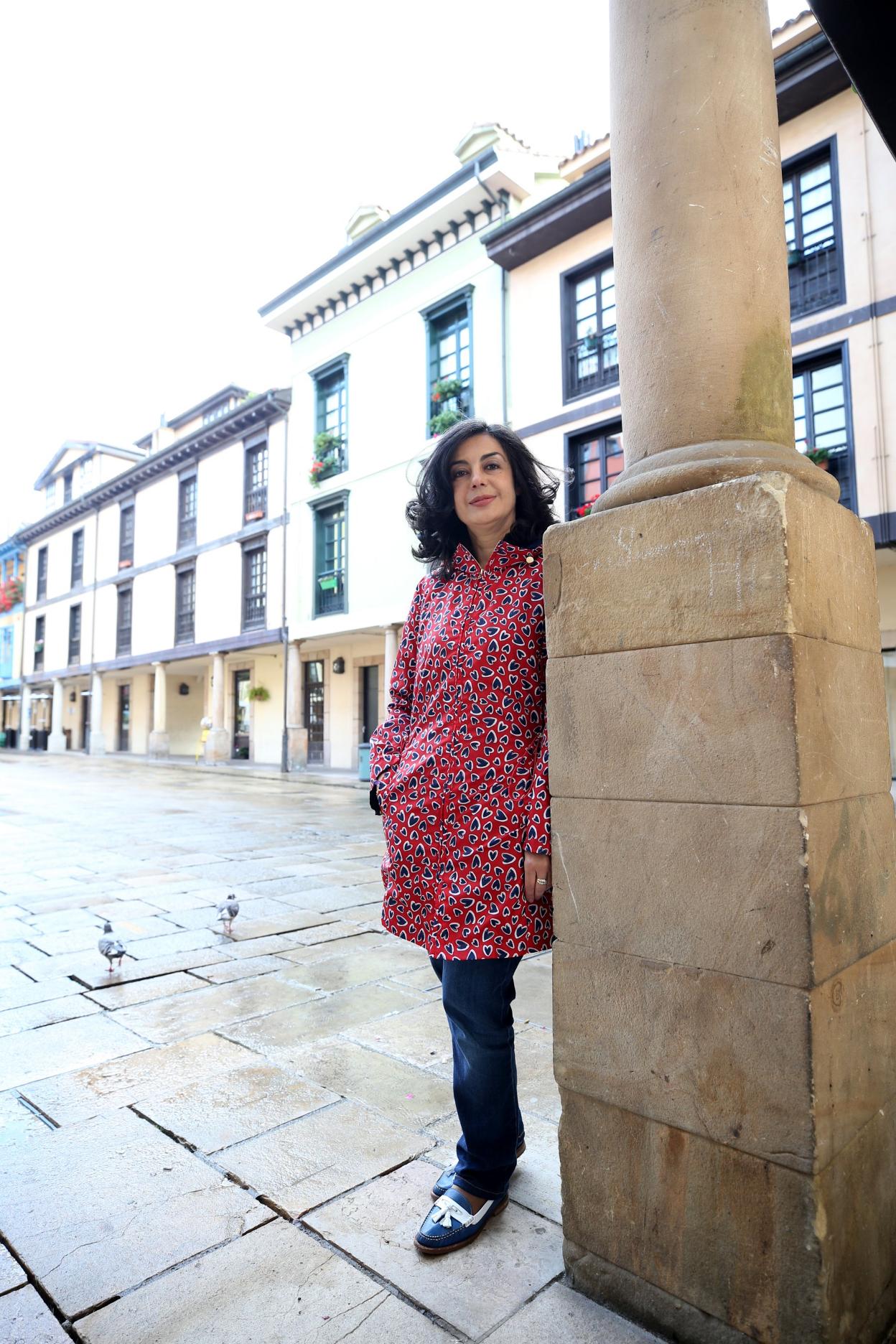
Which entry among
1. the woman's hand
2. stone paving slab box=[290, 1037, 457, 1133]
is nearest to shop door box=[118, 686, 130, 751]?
stone paving slab box=[290, 1037, 457, 1133]

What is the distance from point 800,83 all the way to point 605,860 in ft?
38.9

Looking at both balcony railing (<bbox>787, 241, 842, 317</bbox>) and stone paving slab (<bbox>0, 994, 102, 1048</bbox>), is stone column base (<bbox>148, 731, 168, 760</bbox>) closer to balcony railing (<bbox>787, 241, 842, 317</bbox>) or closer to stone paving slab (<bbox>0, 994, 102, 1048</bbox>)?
balcony railing (<bbox>787, 241, 842, 317</bbox>)

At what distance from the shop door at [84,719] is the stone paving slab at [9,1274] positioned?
30678 millimetres

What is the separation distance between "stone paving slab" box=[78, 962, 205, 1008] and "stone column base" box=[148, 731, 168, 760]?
817 inches

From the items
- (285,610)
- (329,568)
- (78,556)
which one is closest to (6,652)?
(78,556)

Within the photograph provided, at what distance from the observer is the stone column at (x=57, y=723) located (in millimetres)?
30000

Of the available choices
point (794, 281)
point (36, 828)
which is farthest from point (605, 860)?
point (794, 281)

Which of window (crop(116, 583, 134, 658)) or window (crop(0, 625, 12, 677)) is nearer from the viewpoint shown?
window (crop(116, 583, 134, 658))

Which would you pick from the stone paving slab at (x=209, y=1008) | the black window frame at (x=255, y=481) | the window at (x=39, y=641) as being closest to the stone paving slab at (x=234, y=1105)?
the stone paving slab at (x=209, y=1008)

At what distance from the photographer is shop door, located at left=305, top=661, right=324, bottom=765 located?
19.5m

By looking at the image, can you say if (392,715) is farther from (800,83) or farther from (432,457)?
(800,83)

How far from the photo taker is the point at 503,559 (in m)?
1.87

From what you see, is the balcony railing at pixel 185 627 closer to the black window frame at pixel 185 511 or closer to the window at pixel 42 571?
the black window frame at pixel 185 511

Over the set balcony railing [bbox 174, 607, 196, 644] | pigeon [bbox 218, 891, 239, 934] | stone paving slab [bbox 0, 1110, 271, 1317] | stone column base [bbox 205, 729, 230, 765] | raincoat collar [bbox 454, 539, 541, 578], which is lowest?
stone paving slab [bbox 0, 1110, 271, 1317]
